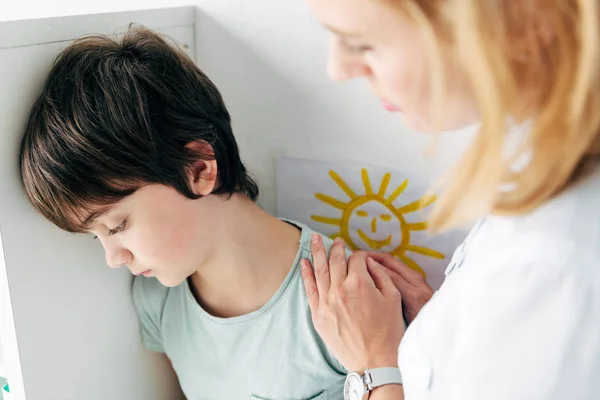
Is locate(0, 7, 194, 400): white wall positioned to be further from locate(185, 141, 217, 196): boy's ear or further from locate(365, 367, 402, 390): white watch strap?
locate(365, 367, 402, 390): white watch strap

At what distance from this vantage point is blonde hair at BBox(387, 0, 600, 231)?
16.1 inches

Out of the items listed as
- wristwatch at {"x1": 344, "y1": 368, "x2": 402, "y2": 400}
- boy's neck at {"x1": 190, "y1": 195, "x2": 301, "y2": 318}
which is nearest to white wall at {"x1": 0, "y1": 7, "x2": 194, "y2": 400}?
boy's neck at {"x1": 190, "y1": 195, "x2": 301, "y2": 318}

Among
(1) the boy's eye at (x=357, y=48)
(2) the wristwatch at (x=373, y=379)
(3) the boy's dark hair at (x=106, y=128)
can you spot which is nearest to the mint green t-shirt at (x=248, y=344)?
(2) the wristwatch at (x=373, y=379)

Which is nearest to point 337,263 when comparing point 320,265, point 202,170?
point 320,265

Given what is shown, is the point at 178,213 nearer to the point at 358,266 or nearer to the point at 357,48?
the point at 358,266

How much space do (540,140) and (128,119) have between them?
51 cm

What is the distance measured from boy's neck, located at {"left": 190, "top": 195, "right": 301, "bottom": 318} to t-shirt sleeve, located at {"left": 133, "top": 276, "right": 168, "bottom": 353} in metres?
0.10

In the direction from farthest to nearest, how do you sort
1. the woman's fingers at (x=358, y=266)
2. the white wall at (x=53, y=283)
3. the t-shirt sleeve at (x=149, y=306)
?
the t-shirt sleeve at (x=149, y=306), the woman's fingers at (x=358, y=266), the white wall at (x=53, y=283)

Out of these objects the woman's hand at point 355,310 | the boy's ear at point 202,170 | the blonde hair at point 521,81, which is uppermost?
the blonde hair at point 521,81

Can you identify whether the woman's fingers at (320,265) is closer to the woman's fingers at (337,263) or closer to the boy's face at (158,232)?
the woman's fingers at (337,263)

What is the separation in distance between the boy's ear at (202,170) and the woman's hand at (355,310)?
0.62 feet

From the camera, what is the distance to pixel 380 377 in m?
0.82

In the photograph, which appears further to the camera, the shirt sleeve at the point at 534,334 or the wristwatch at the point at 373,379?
the wristwatch at the point at 373,379

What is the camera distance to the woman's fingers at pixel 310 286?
34.9 inches
